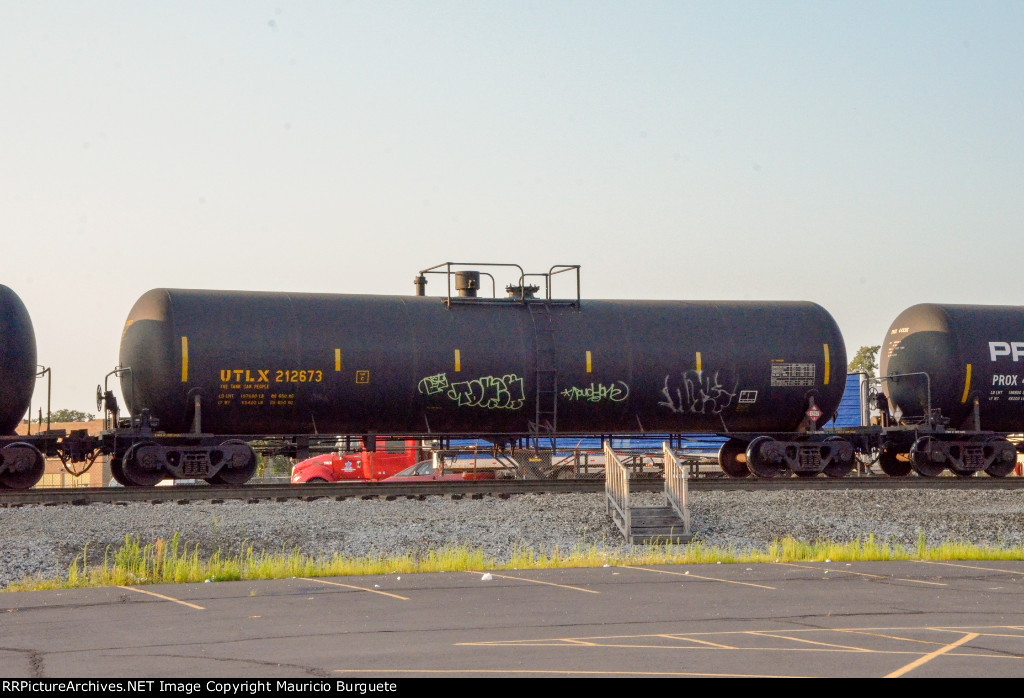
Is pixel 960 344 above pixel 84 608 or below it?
above

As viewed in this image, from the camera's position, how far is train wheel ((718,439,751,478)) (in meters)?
22.7

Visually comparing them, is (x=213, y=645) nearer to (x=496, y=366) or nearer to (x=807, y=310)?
(x=496, y=366)

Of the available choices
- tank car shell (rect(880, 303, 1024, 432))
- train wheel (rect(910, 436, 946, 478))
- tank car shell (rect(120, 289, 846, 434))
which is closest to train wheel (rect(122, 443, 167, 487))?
tank car shell (rect(120, 289, 846, 434))

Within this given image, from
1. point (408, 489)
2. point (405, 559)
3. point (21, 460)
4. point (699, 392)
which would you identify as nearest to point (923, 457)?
point (699, 392)

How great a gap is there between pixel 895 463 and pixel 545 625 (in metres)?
16.6

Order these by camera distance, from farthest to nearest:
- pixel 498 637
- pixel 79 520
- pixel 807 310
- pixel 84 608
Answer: pixel 807 310 < pixel 79 520 < pixel 84 608 < pixel 498 637

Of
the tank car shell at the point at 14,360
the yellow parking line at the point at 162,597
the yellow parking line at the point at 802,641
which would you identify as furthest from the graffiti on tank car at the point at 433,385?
the yellow parking line at the point at 802,641

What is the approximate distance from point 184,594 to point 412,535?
15.0ft

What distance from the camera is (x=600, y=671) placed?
22.6ft

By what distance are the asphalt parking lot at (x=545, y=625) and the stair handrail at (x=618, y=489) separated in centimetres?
285

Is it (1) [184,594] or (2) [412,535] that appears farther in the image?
(2) [412,535]

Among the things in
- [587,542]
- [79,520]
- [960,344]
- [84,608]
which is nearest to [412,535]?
[587,542]

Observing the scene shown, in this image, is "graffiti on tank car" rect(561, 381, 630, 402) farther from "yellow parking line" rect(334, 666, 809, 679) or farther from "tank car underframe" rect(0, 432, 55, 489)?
"yellow parking line" rect(334, 666, 809, 679)

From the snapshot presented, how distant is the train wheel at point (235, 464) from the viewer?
19094 mm
